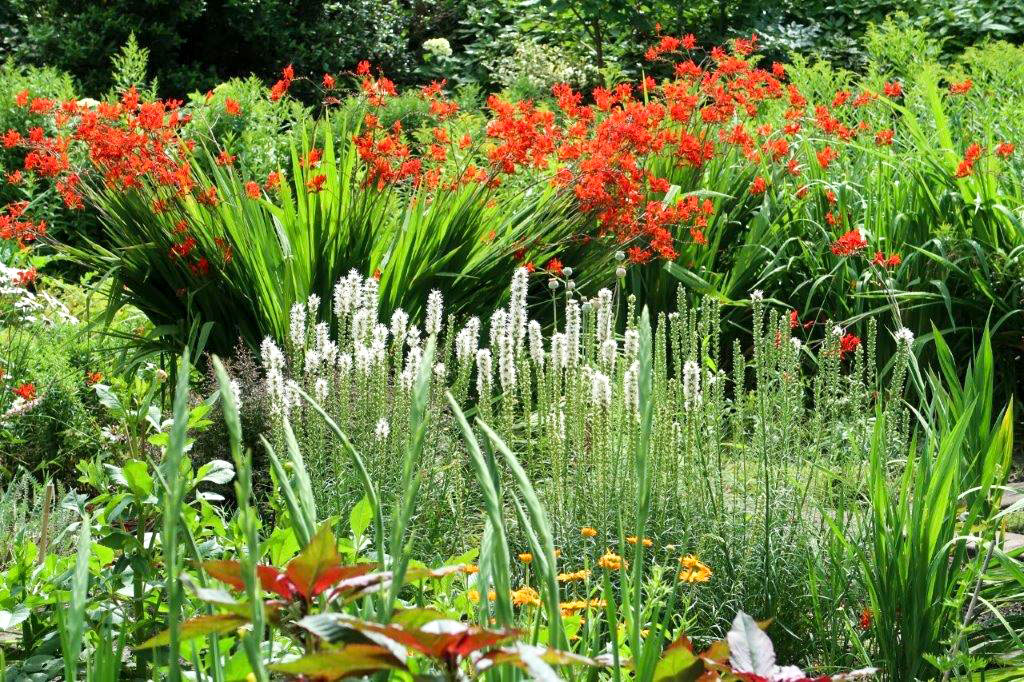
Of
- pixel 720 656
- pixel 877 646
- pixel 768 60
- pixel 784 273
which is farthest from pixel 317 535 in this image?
pixel 768 60

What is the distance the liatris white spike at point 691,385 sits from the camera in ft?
9.66

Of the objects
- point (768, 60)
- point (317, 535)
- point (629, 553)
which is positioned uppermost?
point (768, 60)

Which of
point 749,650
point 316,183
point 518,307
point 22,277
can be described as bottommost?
point 749,650

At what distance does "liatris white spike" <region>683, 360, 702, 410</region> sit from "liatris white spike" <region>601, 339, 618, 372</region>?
0.61 ft

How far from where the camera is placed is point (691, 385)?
3020 mm

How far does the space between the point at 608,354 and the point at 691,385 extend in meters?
0.23

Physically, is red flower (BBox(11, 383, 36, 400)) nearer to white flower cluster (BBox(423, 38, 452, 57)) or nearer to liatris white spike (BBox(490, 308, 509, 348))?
liatris white spike (BBox(490, 308, 509, 348))

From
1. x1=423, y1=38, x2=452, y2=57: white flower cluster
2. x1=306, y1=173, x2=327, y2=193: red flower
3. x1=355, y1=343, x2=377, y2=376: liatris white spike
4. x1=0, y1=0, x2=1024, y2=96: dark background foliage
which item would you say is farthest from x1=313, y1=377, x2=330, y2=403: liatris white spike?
x1=423, y1=38, x2=452, y2=57: white flower cluster

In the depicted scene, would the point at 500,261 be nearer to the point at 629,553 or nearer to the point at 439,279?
the point at 439,279

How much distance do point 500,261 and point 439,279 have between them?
255 mm

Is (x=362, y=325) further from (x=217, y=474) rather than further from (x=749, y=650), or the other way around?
(x=749, y=650)

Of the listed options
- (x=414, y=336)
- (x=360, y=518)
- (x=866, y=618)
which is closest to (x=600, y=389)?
(x=414, y=336)

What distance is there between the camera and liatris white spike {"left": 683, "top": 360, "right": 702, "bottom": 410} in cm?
295

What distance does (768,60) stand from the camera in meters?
11.5
